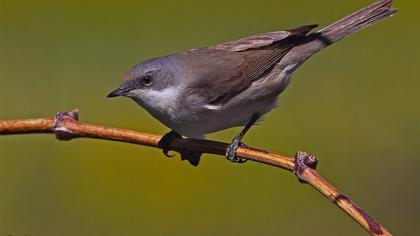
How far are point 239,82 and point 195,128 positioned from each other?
1.52ft

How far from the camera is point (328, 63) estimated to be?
1118 cm

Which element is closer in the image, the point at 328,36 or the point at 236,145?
the point at 236,145

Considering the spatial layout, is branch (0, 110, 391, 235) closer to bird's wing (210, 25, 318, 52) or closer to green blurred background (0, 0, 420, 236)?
bird's wing (210, 25, 318, 52)

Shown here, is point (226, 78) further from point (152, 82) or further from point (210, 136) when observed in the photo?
point (210, 136)

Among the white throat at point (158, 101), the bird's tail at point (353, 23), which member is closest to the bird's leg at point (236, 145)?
the white throat at point (158, 101)

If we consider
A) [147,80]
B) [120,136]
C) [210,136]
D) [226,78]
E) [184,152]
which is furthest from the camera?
[210,136]

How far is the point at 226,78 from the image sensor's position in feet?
16.3

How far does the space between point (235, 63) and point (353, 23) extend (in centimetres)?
78

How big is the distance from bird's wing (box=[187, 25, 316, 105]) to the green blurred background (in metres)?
2.14

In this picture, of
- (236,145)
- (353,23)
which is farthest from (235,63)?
(236,145)

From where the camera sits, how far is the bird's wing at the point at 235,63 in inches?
192

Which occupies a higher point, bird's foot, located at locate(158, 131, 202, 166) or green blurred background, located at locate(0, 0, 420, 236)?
green blurred background, located at locate(0, 0, 420, 236)

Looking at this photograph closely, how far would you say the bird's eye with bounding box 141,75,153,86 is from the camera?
473cm

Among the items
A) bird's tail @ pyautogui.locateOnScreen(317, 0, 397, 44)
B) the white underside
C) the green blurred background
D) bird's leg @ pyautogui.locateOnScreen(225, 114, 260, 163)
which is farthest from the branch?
the green blurred background
